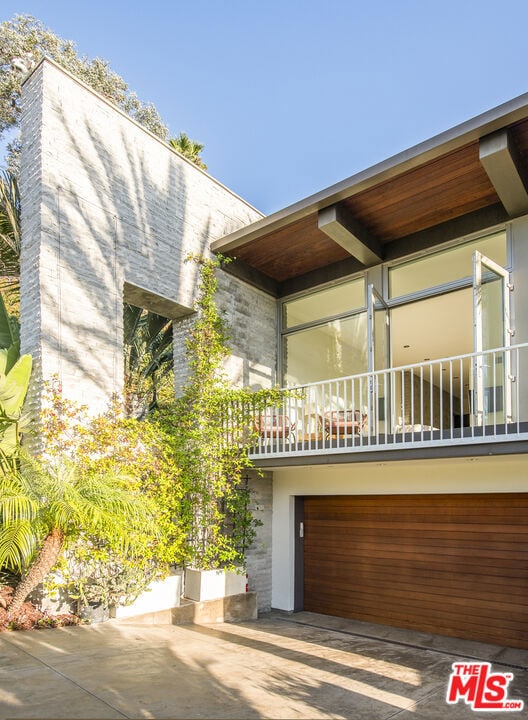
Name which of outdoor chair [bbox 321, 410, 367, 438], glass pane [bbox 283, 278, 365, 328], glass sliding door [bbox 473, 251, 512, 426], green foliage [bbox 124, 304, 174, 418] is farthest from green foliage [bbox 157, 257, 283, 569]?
green foliage [bbox 124, 304, 174, 418]

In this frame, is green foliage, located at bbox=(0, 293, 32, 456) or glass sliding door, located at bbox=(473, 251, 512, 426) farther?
glass sliding door, located at bbox=(473, 251, 512, 426)

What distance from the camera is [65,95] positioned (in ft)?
23.0

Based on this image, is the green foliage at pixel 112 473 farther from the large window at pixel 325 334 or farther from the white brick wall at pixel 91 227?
the large window at pixel 325 334

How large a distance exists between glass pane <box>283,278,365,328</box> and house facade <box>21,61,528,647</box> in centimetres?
3

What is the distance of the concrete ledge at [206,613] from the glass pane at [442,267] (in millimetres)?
4991

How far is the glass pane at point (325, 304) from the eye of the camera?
29.3 ft

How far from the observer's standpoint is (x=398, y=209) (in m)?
7.70

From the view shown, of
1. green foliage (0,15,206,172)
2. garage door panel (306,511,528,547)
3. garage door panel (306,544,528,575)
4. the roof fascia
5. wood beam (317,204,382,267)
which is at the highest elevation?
green foliage (0,15,206,172)

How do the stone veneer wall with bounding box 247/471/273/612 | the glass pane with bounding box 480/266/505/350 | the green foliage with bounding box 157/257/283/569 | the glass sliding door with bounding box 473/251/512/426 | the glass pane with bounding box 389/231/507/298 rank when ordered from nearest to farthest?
1. the glass sliding door with bounding box 473/251/512/426
2. the glass pane with bounding box 480/266/505/350
3. the green foliage with bounding box 157/257/283/569
4. the glass pane with bounding box 389/231/507/298
5. the stone veneer wall with bounding box 247/471/273/612

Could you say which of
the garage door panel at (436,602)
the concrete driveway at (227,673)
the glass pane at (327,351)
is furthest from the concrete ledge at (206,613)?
the glass pane at (327,351)

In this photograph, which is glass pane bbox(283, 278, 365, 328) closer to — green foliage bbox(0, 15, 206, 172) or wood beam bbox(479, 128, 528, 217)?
wood beam bbox(479, 128, 528, 217)

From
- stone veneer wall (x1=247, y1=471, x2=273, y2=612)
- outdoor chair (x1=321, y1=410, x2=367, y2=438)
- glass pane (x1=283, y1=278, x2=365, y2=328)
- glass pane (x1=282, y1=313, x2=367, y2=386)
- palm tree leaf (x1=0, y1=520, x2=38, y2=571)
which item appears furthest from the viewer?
glass pane (x1=283, y1=278, x2=365, y2=328)

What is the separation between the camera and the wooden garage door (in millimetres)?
6566

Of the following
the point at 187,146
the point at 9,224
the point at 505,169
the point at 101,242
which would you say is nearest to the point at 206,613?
the point at 101,242
